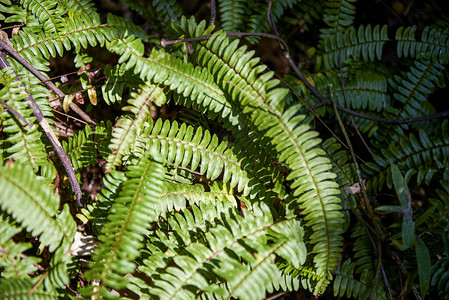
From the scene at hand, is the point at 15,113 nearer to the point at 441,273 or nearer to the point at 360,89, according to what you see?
the point at 360,89

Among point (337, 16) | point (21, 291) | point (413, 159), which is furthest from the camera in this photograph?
point (337, 16)

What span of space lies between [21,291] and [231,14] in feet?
8.50

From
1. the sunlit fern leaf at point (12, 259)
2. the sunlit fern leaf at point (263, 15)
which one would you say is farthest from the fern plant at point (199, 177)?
the sunlit fern leaf at point (263, 15)

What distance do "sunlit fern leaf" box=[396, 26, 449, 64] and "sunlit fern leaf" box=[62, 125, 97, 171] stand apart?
8.87 ft

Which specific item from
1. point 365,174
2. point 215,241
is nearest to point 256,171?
point 215,241

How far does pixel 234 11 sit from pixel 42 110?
1.83m

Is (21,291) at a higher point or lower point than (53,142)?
lower

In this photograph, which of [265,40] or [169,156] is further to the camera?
[265,40]

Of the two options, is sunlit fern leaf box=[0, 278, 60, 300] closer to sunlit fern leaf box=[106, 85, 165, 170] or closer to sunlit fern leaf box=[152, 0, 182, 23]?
sunlit fern leaf box=[106, 85, 165, 170]

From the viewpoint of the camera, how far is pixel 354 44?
2.86m

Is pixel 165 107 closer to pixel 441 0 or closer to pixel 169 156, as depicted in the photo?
pixel 169 156

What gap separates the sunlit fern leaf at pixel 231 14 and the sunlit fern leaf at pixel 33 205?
204cm

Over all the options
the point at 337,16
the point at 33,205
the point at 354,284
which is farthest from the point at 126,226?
the point at 337,16

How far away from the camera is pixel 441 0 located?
336 cm
